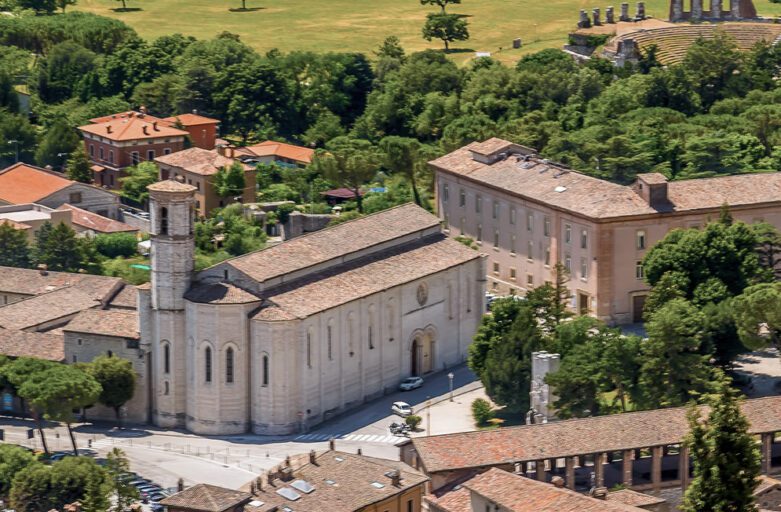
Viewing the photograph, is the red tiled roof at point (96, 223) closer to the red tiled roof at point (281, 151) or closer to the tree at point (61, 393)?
the red tiled roof at point (281, 151)

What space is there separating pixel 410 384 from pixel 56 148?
62172mm

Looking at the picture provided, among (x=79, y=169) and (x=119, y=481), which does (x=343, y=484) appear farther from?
(x=79, y=169)

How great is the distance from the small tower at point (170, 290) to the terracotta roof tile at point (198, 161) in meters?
44.8

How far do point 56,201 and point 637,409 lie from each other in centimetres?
6039

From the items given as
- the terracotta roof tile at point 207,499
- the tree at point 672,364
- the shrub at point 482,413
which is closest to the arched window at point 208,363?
the shrub at point 482,413

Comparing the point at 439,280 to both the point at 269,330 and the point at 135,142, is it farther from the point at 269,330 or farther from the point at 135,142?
the point at 135,142

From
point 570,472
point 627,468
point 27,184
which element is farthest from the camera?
point 27,184

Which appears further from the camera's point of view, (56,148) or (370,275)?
(56,148)

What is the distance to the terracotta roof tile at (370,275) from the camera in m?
136

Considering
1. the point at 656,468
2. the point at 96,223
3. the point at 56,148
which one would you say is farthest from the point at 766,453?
the point at 56,148

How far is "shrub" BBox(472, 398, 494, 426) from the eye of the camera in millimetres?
134875

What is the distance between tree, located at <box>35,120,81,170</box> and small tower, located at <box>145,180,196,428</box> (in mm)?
61312

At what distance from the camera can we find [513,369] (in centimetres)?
13438

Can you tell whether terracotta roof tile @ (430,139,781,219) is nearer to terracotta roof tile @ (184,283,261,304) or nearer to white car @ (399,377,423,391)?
white car @ (399,377,423,391)
